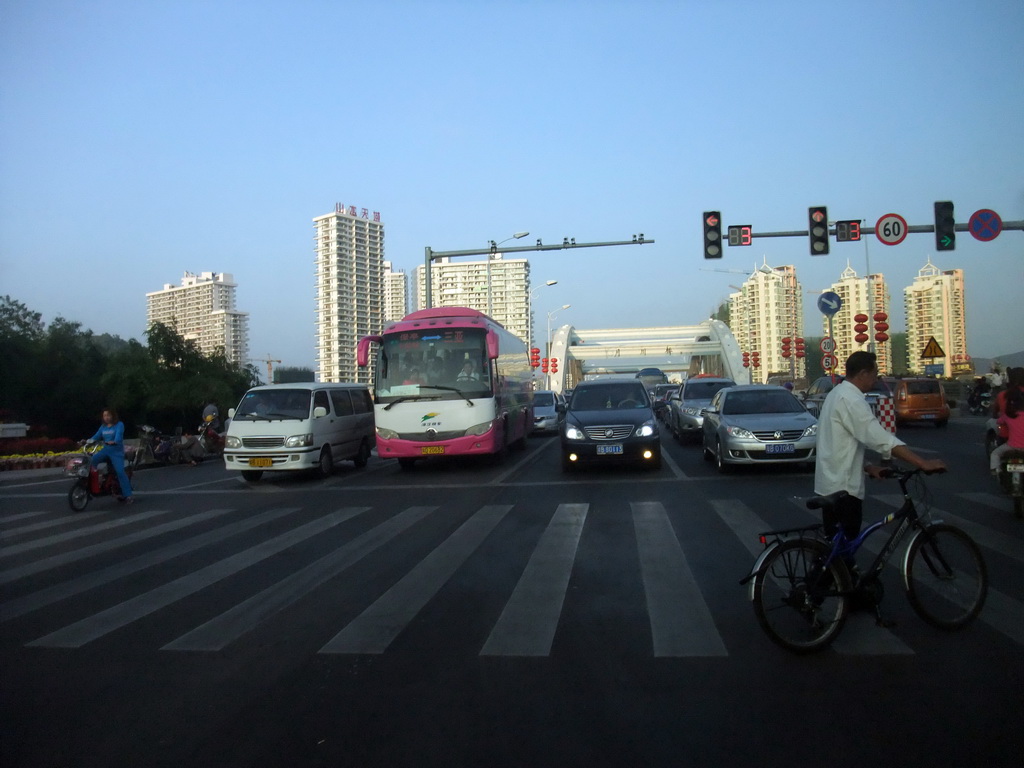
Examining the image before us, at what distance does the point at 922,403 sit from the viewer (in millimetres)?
26500

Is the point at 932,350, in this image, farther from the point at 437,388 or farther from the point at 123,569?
the point at 123,569

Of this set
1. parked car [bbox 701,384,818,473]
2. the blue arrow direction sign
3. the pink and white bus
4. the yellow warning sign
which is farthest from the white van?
the yellow warning sign

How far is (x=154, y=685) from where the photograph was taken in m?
4.91

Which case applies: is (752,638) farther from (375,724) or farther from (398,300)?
(398,300)

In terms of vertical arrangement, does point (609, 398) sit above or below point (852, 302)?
below

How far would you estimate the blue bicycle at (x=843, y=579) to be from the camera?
5066 mm

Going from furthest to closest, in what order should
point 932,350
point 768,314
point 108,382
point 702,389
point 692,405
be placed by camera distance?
1. point 768,314
2. point 108,382
3. point 932,350
4. point 702,389
5. point 692,405

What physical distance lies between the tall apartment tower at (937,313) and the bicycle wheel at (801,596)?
289 ft

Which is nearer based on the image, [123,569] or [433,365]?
[123,569]

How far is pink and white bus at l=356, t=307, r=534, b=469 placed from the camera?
16.5 metres

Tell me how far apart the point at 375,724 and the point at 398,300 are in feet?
299

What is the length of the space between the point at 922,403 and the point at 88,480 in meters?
24.5

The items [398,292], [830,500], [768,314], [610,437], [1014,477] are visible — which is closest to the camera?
[830,500]

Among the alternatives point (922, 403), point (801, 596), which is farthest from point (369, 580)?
point (922, 403)
